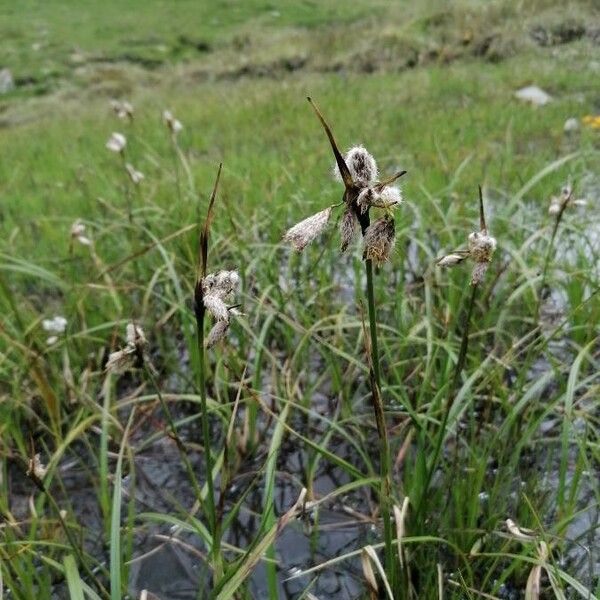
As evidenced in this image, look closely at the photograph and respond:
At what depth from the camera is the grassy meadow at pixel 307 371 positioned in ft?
6.84

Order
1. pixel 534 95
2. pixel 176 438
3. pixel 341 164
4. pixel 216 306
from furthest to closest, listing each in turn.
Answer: pixel 534 95 < pixel 176 438 < pixel 216 306 < pixel 341 164

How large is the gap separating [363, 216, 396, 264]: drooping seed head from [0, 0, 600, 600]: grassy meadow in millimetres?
98

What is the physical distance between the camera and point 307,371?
307 centimetres

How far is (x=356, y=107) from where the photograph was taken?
884 centimetres

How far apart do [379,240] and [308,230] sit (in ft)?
0.43

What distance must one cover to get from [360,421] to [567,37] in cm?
1037

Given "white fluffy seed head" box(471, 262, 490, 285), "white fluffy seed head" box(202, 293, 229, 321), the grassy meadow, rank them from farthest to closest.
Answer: the grassy meadow
"white fluffy seed head" box(471, 262, 490, 285)
"white fluffy seed head" box(202, 293, 229, 321)

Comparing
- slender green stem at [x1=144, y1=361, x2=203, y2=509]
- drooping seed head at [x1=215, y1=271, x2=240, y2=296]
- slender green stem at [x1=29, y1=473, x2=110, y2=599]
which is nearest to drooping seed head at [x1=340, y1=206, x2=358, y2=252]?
drooping seed head at [x1=215, y1=271, x2=240, y2=296]

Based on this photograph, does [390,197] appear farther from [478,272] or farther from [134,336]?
[134,336]

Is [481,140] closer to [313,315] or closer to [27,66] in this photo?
[313,315]

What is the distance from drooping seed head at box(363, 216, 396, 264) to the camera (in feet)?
3.91

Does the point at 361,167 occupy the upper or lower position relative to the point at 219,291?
upper

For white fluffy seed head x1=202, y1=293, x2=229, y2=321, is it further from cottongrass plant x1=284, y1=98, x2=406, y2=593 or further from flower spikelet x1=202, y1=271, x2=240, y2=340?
cottongrass plant x1=284, y1=98, x2=406, y2=593

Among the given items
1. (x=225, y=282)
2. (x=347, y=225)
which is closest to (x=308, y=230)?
(x=347, y=225)
